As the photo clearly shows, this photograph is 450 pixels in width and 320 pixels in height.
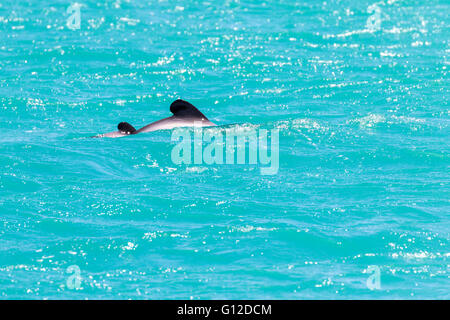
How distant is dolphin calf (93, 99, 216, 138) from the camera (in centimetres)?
1378

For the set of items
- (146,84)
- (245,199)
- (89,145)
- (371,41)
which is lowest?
(245,199)

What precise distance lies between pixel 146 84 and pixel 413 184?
7.92 meters

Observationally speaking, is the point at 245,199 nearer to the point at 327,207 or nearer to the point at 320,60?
the point at 327,207

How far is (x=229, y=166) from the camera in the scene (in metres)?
12.2

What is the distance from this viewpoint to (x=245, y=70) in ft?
61.1

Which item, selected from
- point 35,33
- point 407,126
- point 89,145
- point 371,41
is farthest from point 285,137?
point 35,33

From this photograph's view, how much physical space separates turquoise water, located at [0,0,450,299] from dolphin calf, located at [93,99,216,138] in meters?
0.29

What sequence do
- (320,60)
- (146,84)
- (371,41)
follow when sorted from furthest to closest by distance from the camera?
(371,41), (320,60), (146,84)

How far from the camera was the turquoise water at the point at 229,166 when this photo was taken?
8938mm
